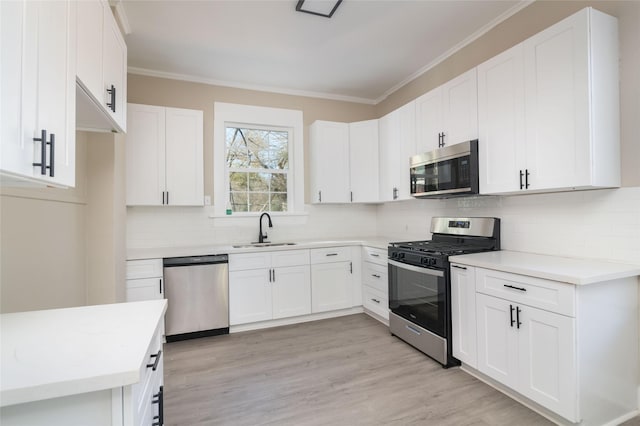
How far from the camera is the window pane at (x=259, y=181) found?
4.10 meters

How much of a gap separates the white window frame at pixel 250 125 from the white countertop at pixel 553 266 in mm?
2372

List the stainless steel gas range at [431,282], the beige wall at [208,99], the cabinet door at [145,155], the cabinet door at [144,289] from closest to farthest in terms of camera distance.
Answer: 1. the stainless steel gas range at [431,282]
2. the cabinet door at [144,289]
3. the cabinet door at [145,155]
4. the beige wall at [208,99]

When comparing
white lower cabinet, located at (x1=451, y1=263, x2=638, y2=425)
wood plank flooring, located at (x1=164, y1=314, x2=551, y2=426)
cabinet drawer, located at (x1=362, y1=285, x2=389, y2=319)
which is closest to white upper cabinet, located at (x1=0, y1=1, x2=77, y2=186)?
wood plank flooring, located at (x1=164, y1=314, x2=551, y2=426)

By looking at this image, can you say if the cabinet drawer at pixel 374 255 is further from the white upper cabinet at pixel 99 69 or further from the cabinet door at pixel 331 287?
the white upper cabinet at pixel 99 69

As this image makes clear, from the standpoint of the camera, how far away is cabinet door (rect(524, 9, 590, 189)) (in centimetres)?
190

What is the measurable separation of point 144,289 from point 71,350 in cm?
234

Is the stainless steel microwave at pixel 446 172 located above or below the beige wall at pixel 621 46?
below

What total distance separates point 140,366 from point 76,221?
2.16 m

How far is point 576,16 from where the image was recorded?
1.91 meters

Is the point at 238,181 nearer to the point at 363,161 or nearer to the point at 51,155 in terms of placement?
the point at 363,161

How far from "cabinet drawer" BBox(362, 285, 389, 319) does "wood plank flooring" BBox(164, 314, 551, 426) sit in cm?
31

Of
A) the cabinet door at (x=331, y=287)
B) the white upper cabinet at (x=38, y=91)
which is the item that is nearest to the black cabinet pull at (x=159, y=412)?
the white upper cabinet at (x=38, y=91)

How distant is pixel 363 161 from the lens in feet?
13.5

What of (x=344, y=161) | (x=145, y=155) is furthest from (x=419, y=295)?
(x=145, y=155)
